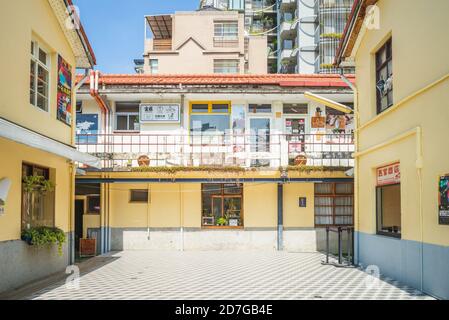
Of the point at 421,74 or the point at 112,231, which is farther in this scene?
the point at 112,231

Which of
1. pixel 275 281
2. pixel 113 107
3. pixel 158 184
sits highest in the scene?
pixel 113 107

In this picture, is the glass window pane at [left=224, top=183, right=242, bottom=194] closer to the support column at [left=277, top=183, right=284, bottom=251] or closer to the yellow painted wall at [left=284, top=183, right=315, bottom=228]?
the support column at [left=277, top=183, right=284, bottom=251]

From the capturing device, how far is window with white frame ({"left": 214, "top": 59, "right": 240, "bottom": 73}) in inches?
1359

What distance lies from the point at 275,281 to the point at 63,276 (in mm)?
4742

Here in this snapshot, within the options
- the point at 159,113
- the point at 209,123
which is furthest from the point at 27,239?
the point at 209,123

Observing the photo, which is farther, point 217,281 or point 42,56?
point 42,56

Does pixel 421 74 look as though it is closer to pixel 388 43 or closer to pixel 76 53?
pixel 388 43

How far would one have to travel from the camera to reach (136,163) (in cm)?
1694

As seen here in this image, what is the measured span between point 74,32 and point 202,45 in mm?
23148

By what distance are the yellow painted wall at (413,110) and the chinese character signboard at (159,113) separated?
719 cm

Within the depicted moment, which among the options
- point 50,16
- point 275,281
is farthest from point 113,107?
point 275,281

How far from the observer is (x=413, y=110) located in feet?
31.1

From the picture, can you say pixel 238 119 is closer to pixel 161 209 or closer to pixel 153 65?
pixel 161 209

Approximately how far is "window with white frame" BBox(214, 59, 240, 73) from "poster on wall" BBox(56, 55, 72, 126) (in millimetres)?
22235
